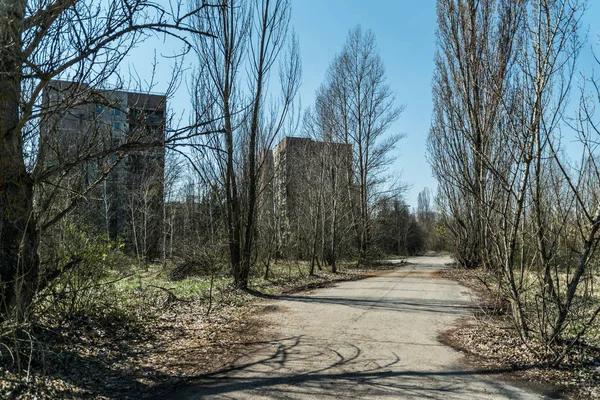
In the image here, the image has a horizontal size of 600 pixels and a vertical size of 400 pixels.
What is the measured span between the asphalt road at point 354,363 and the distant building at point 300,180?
8680 millimetres

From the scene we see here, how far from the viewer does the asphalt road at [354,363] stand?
4391 mm

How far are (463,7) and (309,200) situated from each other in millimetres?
11083

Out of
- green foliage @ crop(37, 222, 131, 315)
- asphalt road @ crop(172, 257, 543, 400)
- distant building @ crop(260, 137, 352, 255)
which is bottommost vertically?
asphalt road @ crop(172, 257, 543, 400)

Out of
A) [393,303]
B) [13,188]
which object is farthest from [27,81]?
[393,303]

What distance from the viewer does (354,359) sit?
5.53 metres

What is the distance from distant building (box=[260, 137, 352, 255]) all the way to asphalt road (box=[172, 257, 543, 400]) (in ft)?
28.5

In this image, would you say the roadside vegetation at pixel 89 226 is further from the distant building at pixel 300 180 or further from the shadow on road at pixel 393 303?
the distant building at pixel 300 180

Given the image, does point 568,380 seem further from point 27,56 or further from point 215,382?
point 27,56

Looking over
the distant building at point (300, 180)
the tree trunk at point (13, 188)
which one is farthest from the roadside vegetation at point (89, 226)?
the distant building at point (300, 180)

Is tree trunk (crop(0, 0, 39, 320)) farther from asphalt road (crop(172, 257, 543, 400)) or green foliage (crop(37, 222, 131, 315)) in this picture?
asphalt road (crop(172, 257, 543, 400))

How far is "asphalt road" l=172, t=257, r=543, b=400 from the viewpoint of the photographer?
14.4 ft

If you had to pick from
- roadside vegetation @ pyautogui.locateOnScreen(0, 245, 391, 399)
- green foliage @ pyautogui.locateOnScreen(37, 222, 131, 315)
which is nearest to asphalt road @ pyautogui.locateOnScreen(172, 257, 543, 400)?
roadside vegetation @ pyautogui.locateOnScreen(0, 245, 391, 399)

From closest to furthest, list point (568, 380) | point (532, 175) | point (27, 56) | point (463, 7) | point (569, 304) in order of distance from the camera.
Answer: point (27, 56) → point (568, 380) → point (569, 304) → point (532, 175) → point (463, 7)

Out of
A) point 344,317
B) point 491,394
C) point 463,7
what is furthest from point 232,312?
point 463,7
